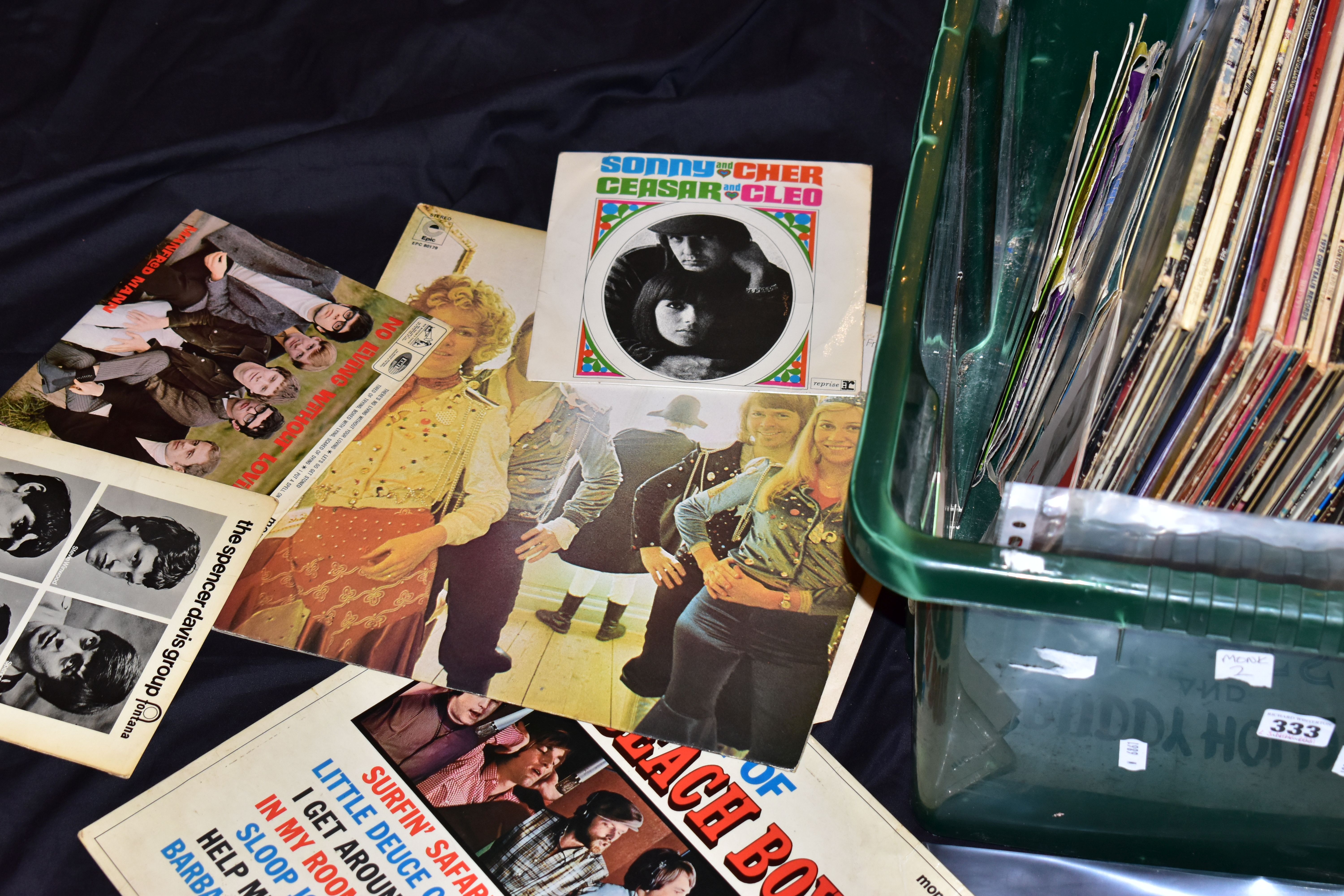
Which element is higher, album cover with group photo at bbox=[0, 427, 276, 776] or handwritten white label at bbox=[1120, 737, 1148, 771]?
handwritten white label at bbox=[1120, 737, 1148, 771]

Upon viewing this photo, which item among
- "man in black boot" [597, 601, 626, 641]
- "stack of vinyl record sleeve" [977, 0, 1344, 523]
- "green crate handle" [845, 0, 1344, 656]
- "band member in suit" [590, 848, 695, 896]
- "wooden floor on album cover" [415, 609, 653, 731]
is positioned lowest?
"band member in suit" [590, 848, 695, 896]

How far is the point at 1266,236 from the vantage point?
40 centimetres

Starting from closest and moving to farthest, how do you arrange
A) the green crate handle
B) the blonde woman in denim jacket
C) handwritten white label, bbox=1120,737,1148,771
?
the green crate handle < handwritten white label, bbox=1120,737,1148,771 < the blonde woman in denim jacket

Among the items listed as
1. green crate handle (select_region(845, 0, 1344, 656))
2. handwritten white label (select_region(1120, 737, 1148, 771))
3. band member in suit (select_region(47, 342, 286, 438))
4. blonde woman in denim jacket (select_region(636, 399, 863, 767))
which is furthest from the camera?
band member in suit (select_region(47, 342, 286, 438))

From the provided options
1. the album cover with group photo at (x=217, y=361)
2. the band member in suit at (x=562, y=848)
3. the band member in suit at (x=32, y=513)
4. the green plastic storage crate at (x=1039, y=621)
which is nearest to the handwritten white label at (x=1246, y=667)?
the green plastic storage crate at (x=1039, y=621)

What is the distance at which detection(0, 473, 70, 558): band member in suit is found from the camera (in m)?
0.66

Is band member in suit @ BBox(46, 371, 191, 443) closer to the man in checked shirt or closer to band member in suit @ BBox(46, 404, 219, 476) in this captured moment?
band member in suit @ BBox(46, 404, 219, 476)

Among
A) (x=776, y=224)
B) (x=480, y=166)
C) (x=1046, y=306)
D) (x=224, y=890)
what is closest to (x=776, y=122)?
(x=776, y=224)

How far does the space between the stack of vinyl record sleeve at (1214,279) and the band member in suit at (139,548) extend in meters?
0.52

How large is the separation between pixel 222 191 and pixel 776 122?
450 mm

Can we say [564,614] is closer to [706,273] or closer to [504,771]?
[504,771]

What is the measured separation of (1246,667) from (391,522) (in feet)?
1.61

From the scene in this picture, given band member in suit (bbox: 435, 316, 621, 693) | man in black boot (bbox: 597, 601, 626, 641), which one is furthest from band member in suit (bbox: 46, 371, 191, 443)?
man in black boot (bbox: 597, 601, 626, 641)

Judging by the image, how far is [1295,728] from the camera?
1.51 feet
